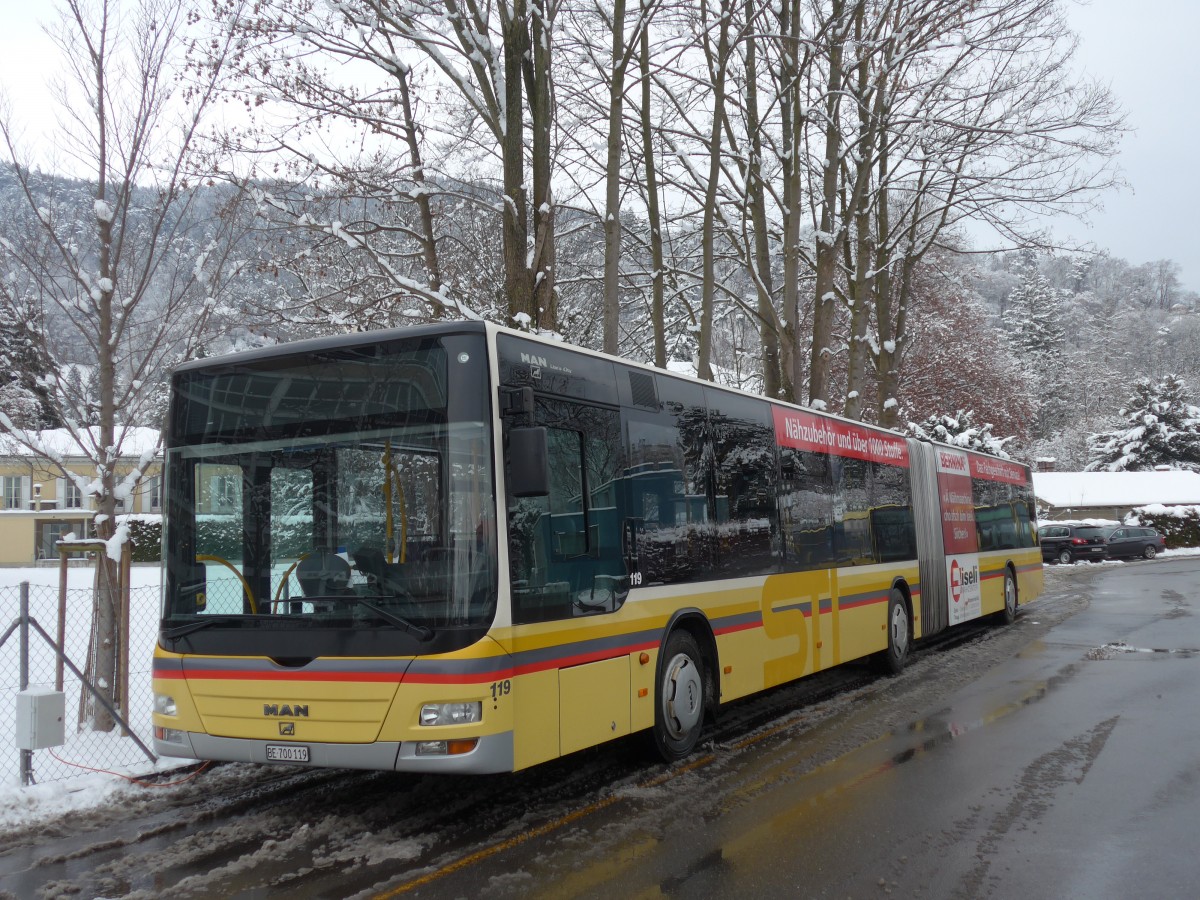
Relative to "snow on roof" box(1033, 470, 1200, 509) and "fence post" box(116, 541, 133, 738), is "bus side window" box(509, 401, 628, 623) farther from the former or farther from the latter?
"snow on roof" box(1033, 470, 1200, 509)

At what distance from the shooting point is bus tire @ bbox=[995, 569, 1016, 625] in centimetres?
1817

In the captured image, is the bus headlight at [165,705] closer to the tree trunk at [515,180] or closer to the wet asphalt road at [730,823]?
the wet asphalt road at [730,823]

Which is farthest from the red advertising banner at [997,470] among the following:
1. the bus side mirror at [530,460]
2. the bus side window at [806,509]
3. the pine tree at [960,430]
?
the pine tree at [960,430]

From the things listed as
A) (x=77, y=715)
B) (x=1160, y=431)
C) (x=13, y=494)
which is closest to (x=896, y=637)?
(x=77, y=715)

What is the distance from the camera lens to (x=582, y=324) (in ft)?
76.0

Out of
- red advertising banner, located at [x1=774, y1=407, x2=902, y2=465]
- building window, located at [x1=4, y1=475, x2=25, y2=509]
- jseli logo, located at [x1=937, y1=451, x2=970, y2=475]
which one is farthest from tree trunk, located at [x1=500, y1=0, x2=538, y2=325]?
building window, located at [x1=4, y1=475, x2=25, y2=509]

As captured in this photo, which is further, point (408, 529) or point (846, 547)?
point (846, 547)

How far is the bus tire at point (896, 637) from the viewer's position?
1238 cm

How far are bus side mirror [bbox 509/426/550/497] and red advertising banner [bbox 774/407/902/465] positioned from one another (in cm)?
477

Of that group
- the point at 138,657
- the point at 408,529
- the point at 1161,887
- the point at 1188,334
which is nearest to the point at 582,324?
the point at 138,657

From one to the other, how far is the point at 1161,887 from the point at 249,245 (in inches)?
357

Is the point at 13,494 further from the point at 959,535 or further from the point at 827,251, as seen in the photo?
the point at 959,535

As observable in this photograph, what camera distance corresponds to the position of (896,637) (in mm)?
12602

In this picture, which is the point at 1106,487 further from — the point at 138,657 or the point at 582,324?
the point at 138,657
